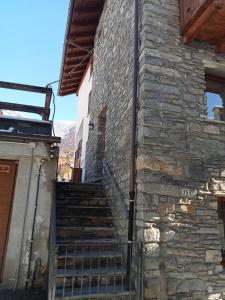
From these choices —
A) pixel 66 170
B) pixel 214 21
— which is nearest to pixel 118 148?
pixel 214 21

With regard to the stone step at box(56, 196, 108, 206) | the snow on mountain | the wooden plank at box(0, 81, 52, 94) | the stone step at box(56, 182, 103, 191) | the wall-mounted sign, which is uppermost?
the snow on mountain

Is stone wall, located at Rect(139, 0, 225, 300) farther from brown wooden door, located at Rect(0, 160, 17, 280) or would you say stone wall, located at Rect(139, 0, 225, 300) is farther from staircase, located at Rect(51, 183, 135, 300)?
brown wooden door, located at Rect(0, 160, 17, 280)

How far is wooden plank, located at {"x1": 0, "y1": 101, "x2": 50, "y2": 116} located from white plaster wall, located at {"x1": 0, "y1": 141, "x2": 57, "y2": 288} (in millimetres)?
755

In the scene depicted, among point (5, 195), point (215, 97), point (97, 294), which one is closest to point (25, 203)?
point (5, 195)

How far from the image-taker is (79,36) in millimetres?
10461

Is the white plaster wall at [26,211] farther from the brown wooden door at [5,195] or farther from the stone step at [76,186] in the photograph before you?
the stone step at [76,186]

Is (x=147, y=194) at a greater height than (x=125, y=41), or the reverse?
(x=125, y=41)

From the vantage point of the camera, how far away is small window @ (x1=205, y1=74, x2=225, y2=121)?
17.3ft

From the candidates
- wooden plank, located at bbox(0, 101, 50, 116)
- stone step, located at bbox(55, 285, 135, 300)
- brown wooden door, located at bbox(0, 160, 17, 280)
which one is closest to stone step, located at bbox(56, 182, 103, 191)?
brown wooden door, located at bbox(0, 160, 17, 280)

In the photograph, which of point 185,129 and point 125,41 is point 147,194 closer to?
point 185,129

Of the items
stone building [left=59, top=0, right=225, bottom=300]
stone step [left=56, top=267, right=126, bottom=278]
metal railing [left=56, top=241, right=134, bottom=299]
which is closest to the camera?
metal railing [left=56, top=241, right=134, bottom=299]

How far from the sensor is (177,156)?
4.48 metres

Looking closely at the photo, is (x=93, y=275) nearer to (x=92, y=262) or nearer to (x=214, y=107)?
(x=92, y=262)

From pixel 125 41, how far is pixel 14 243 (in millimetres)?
4481
